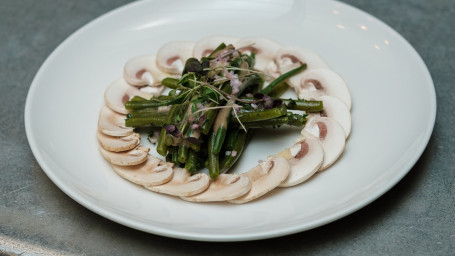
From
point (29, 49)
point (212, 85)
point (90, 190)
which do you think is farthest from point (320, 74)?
point (29, 49)

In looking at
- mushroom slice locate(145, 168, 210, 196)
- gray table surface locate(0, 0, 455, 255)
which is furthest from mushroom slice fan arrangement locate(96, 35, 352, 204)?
gray table surface locate(0, 0, 455, 255)

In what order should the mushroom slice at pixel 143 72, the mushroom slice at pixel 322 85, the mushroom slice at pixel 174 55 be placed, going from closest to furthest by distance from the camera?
the mushroom slice at pixel 322 85
the mushroom slice at pixel 143 72
the mushroom slice at pixel 174 55

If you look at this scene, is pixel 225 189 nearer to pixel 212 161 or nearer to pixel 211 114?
pixel 212 161

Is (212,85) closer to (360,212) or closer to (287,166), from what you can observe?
(287,166)

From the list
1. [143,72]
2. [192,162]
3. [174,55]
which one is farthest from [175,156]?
[174,55]

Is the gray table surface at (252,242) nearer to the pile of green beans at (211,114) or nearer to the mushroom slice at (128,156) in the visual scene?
the mushroom slice at (128,156)

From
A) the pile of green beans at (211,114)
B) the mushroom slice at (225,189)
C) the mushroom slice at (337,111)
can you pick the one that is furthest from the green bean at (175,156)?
the mushroom slice at (337,111)

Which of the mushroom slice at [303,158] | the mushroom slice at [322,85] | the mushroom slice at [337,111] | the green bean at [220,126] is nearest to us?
the mushroom slice at [303,158]
